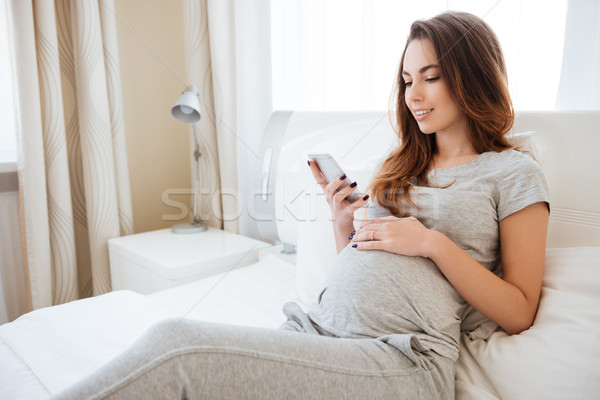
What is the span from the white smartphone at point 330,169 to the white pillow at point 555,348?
1.29ft

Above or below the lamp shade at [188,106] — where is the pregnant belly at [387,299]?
below

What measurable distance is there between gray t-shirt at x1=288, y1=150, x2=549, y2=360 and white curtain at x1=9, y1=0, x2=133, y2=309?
4.66 feet

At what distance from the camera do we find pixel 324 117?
1.56m

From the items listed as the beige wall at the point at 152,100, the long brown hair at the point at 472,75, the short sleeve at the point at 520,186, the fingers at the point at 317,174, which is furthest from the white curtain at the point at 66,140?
the short sleeve at the point at 520,186

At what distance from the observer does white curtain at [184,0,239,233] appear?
1.96 m

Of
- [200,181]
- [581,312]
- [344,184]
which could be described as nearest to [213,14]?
[200,181]

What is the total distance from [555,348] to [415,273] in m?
0.26

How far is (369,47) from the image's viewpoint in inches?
61.6

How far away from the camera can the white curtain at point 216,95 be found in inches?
77.3

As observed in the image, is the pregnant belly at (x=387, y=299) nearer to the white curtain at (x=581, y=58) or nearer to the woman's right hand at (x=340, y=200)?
the woman's right hand at (x=340, y=200)

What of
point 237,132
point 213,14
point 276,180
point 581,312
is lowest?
point 581,312

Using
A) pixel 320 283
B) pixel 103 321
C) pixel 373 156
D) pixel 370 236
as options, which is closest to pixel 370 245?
pixel 370 236

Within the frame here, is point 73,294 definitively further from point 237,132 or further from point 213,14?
point 213,14

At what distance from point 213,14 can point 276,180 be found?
852mm
